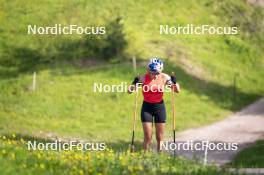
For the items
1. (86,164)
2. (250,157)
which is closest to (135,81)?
(86,164)

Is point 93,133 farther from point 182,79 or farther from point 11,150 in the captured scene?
point 11,150

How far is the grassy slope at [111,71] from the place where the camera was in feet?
102

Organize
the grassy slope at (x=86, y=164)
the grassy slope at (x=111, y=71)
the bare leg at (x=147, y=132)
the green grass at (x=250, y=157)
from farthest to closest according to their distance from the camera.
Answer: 1. the grassy slope at (x=111, y=71)
2. the green grass at (x=250, y=157)
3. the bare leg at (x=147, y=132)
4. the grassy slope at (x=86, y=164)

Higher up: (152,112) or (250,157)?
(152,112)

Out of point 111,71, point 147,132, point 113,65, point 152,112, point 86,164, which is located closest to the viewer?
point 86,164

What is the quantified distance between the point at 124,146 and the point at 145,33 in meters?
18.4

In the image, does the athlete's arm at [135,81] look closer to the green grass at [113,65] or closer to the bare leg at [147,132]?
the bare leg at [147,132]

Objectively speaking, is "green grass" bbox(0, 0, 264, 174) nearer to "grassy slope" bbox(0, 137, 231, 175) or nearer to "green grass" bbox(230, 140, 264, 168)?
"green grass" bbox(230, 140, 264, 168)

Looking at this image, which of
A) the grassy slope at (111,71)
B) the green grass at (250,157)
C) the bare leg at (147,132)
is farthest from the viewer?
the grassy slope at (111,71)

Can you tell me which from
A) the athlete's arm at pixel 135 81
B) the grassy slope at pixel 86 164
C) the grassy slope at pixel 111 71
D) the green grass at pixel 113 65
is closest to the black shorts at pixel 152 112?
the athlete's arm at pixel 135 81

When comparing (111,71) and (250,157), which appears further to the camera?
(111,71)

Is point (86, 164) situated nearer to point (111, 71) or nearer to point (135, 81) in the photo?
point (135, 81)

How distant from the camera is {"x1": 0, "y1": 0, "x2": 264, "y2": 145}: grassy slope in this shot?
31078 mm

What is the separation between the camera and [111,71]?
36750 millimetres
